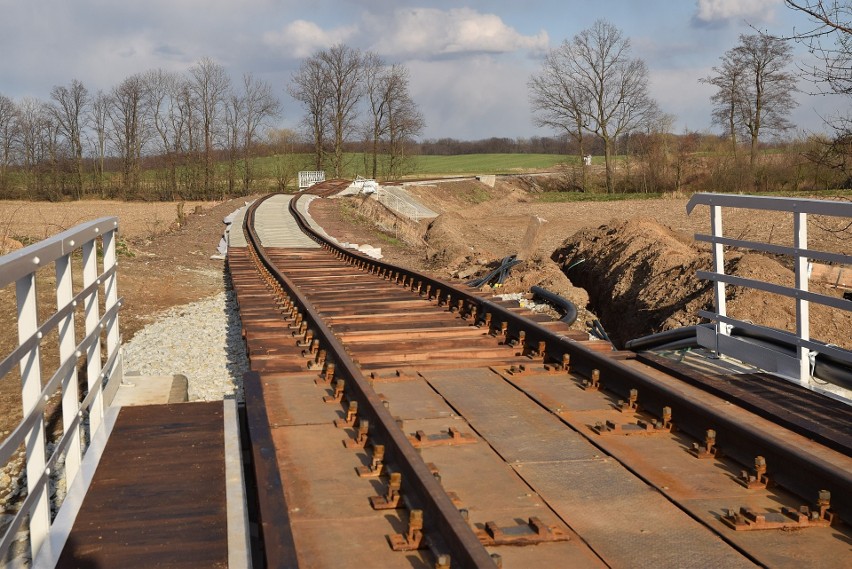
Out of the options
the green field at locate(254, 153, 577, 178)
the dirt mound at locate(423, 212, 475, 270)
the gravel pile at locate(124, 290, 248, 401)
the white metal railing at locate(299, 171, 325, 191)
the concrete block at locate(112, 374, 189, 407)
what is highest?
the green field at locate(254, 153, 577, 178)

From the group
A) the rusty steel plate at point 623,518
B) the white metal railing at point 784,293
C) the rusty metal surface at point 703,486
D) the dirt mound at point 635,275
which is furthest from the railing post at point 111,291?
the dirt mound at point 635,275

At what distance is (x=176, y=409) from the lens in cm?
514

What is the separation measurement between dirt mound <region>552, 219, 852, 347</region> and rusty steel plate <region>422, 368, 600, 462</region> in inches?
201

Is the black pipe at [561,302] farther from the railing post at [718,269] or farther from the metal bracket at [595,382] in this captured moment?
the metal bracket at [595,382]

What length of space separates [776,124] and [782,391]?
6122 cm

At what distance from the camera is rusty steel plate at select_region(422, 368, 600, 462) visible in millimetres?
4469

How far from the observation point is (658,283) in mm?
12680

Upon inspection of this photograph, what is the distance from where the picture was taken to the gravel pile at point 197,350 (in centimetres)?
722

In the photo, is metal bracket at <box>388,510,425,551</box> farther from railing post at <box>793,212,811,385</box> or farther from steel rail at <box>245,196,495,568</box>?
railing post at <box>793,212,811,385</box>

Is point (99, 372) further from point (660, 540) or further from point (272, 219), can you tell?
point (272, 219)

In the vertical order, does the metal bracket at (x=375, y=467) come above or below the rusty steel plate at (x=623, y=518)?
above

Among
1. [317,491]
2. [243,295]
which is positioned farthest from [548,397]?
[243,295]

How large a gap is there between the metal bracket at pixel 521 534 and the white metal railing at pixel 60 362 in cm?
170

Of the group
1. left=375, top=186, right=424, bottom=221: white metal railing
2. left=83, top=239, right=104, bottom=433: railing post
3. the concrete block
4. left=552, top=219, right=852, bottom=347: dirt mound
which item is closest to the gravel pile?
the concrete block
